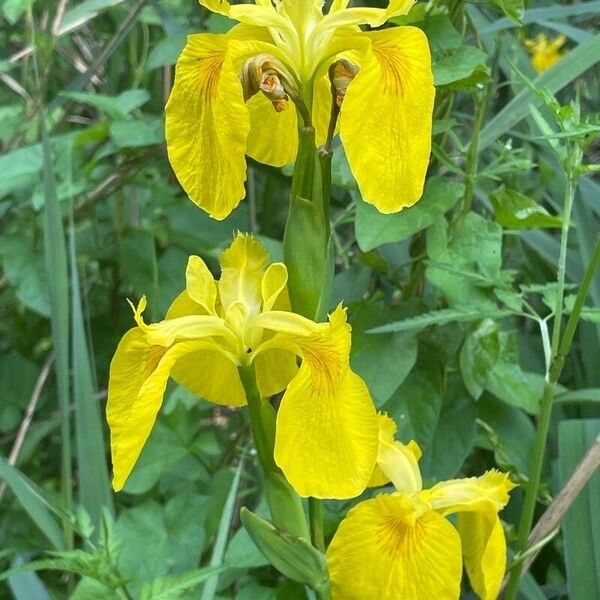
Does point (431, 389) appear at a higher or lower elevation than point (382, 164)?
lower

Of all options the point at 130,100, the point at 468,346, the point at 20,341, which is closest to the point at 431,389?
the point at 468,346

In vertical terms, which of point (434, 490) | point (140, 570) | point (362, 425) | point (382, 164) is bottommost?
point (140, 570)

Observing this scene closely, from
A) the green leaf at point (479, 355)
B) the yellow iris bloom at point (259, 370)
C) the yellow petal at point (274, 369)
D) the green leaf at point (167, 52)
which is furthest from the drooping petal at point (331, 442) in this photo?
the green leaf at point (167, 52)

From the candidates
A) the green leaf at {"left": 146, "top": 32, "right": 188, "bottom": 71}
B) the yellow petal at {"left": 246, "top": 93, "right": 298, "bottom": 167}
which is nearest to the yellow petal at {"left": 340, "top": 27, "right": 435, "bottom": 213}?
the yellow petal at {"left": 246, "top": 93, "right": 298, "bottom": 167}

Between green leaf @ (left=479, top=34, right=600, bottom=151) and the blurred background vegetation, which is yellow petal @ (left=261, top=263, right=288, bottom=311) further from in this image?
green leaf @ (left=479, top=34, right=600, bottom=151)

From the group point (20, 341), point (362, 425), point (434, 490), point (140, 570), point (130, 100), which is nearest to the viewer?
point (362, 425)

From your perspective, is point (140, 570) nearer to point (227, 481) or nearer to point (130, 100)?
point (227, 481)

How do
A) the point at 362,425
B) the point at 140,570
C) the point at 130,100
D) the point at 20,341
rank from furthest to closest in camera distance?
the point at 20,341
the point at 130,100
the point at 140,570
the point at 362,425

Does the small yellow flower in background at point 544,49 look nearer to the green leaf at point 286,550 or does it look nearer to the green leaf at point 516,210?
the green leaf at point 516,210
